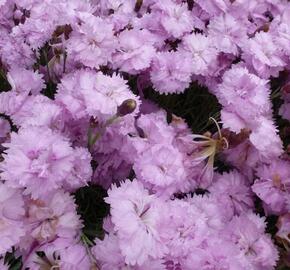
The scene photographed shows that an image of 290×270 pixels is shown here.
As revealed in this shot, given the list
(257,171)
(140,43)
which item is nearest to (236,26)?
(140,43)

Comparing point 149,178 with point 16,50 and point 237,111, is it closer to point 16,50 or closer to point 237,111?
point 237,111

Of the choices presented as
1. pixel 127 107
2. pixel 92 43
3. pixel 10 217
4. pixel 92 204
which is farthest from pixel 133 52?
pixel 10 217

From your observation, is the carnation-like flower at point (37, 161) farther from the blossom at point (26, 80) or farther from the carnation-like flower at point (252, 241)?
the carnation-like flower at point (252, 241)

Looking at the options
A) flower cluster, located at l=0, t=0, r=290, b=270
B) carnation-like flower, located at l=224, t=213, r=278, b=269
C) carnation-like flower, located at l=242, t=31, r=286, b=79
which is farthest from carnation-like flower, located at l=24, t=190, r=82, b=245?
carnation-like flower, located at l=242, t=31, r=286, b=79

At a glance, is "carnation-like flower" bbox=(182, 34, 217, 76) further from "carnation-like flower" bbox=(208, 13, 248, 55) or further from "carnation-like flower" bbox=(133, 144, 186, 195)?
"carnation-like flower" bbox=(133, 144, 186, 195)

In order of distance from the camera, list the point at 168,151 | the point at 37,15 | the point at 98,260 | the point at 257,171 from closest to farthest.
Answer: the point at 98,260
the point at 168,151
the point at 257,171
the point at 37,15

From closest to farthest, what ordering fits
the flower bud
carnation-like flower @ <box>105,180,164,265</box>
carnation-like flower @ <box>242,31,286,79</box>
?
carnation-like flower @ <box>105,180,164,265</box> → the flower bud → carnation-like flower @ <box>242,31,286,79</box>
